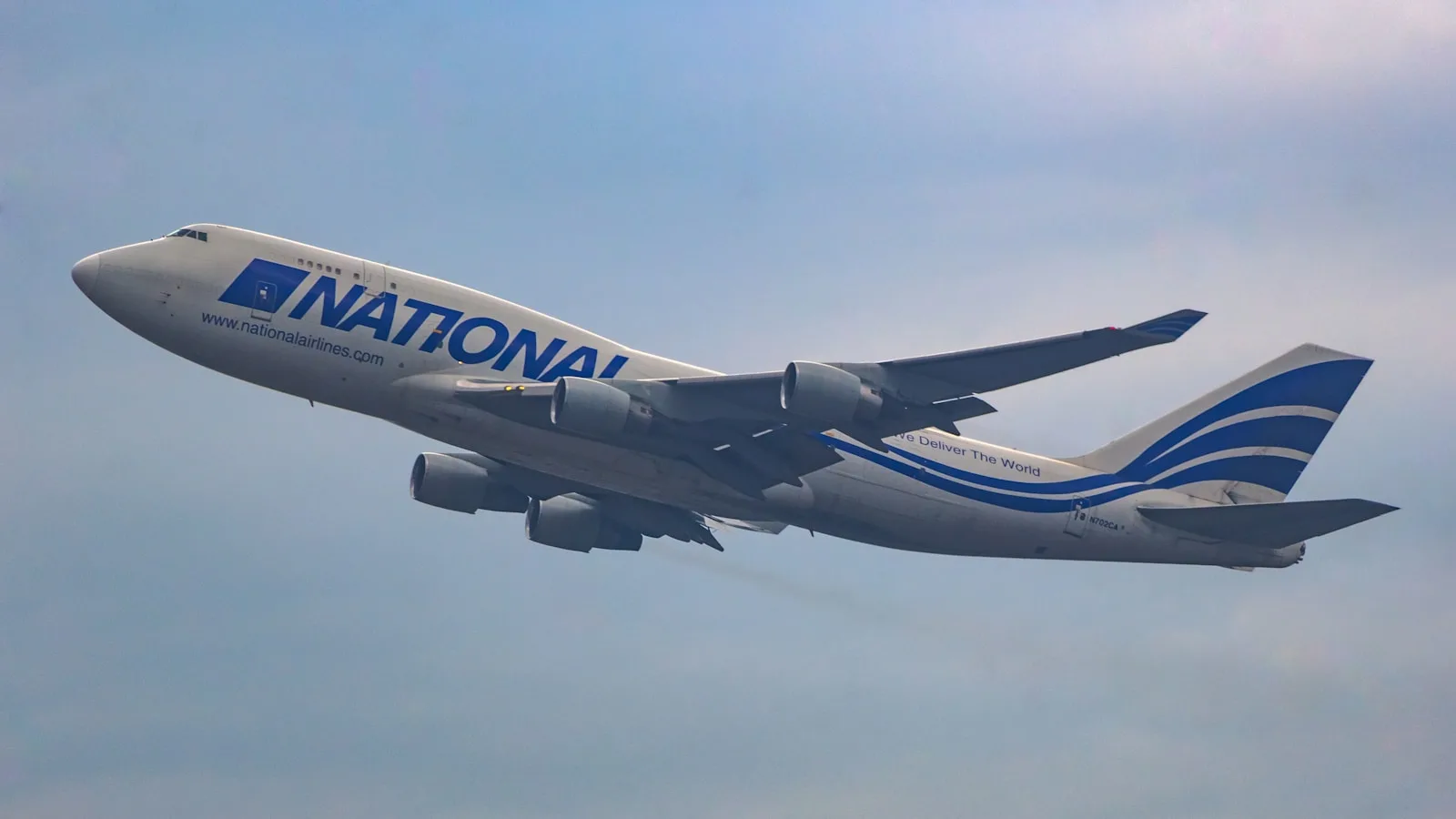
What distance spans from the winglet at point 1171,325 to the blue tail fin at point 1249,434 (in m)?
13.4

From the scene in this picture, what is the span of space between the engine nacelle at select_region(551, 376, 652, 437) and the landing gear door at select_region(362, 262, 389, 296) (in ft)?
17.8

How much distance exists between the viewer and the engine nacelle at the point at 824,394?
36375 mm

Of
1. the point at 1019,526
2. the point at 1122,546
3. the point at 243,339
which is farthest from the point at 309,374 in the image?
the point at 1122,546

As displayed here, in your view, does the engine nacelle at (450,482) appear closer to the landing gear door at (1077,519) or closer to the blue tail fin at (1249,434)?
the landing gear door at (1077,519)

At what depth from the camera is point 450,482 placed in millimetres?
45875

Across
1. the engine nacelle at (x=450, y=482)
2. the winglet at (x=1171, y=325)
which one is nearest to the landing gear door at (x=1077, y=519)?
the winglet at (x=1171, y=325)

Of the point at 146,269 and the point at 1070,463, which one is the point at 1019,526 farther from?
the point at 146,269

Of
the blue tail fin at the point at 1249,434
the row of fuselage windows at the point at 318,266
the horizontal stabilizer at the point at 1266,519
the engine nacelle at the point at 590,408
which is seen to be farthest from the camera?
the blue tail fin at the point at 1249,434

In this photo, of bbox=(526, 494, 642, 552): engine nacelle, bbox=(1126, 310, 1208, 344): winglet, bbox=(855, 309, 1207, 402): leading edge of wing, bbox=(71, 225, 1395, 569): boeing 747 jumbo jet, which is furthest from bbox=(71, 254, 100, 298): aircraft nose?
bbox=(1126, 310, 1208, 344): winglet

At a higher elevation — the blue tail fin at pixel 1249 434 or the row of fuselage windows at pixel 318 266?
the row of fuselage windows at pixel 318 266

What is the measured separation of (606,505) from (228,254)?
14822 mm

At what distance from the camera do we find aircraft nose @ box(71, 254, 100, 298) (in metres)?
38.2

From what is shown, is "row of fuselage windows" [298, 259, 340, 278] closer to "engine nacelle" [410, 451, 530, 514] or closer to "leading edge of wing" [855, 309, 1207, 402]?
"engine nacelle" [410, 451, 530, 514]

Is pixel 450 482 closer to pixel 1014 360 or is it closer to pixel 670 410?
pixel 670 410
